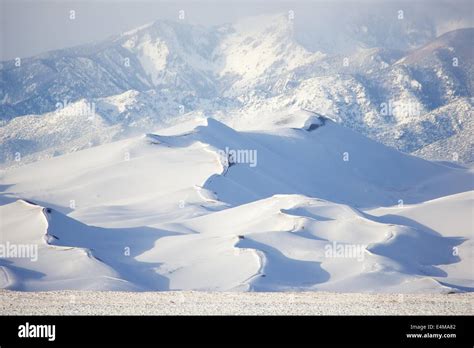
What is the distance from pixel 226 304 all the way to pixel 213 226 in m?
59.8

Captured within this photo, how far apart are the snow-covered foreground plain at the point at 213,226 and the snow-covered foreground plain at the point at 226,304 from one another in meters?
21.4

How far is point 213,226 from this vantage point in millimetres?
93125

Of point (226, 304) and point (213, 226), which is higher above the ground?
point (226, 304)

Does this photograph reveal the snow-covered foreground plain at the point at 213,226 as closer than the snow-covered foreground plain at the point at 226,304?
No

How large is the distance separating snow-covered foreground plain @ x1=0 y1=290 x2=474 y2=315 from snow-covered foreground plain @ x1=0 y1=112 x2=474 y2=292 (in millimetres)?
21367

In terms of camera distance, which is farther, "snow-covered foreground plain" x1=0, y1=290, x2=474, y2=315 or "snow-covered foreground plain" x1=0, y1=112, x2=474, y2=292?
"snow-covered foreground plain" x1=0, y1=112, x2=474, y2=292

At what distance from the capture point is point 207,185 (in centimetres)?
12594

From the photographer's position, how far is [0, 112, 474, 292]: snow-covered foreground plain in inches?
2687

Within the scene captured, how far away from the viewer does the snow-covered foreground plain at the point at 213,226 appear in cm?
6825

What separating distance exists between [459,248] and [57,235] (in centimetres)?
3758

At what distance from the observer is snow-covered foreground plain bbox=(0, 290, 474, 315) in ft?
103

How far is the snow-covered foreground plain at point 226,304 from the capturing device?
3131cm

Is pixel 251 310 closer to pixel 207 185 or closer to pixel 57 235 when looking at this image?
pixel 57 235
